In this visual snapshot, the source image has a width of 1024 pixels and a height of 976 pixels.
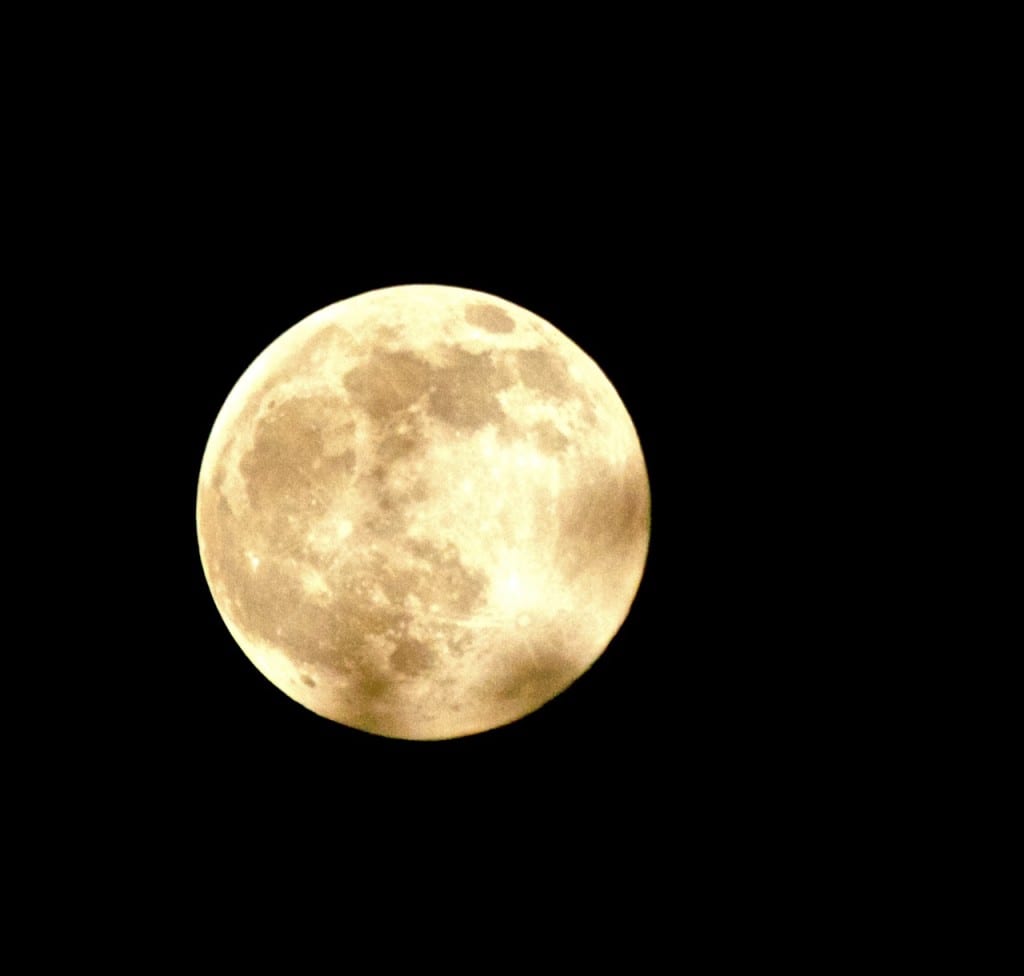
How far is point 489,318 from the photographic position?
3096 millimetres

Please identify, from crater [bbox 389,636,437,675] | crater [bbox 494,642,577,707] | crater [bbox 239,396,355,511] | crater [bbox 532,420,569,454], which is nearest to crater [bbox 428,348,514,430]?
crater [bbox 532,420,569,454]

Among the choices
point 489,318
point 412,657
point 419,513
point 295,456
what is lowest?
point 412,657

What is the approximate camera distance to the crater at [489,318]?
9.98 feet

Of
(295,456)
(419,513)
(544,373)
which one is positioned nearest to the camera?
(419,513)

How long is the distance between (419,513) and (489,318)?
38.4 inches

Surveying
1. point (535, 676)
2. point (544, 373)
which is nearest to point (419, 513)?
point (544, 373)

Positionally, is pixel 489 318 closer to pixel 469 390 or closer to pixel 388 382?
pixel 469 390

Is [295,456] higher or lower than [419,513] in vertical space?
higher

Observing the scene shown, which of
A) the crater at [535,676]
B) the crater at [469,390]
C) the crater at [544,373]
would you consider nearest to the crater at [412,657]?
the crater at [535,676]

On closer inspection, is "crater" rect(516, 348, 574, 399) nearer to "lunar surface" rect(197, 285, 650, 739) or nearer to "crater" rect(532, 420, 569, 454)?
"lunar surface" rect(197, 285, 650, 739)

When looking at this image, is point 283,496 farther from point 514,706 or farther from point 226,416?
point 514,706

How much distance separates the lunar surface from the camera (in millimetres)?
2686

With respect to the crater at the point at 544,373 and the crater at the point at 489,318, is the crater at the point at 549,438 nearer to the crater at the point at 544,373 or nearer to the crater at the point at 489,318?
the crater at the point at 544,373

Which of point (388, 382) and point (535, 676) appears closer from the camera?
point (388, 382)
